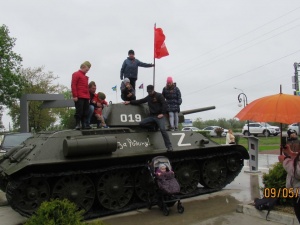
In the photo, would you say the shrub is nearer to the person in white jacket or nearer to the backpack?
the person in white jacket

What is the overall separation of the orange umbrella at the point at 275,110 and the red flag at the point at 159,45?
564 cm

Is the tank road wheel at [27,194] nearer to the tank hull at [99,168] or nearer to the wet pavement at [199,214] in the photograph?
the tank hull at [99,168]

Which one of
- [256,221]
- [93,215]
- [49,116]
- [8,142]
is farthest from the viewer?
[49,116]

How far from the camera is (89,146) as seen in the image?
26.5 feet

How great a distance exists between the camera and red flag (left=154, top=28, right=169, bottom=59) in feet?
39.2

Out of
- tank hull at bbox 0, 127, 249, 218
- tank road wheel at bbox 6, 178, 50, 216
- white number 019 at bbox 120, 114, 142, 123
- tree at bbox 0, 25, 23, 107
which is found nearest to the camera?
tank road wheel at bbox 6, 178, 50, 216

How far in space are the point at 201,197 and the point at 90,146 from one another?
12.2ft

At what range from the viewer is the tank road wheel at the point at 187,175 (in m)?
10.1

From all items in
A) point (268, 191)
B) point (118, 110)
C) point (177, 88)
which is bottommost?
point (268, 191)

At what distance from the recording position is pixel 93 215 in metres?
8.48

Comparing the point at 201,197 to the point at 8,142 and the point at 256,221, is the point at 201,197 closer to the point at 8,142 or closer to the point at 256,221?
the point at 256,221

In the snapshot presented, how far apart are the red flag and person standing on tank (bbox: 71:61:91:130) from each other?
3.26 m

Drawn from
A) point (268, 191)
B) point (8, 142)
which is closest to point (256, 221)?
point (268, 191)
